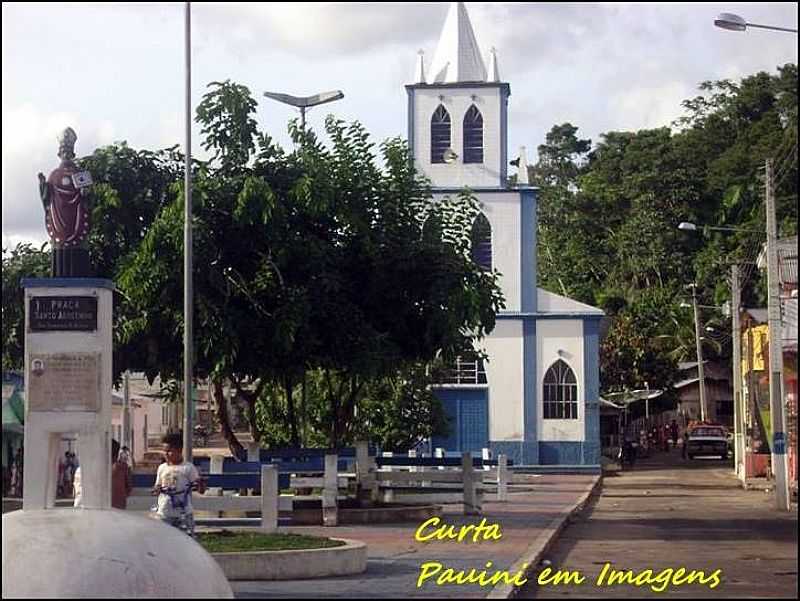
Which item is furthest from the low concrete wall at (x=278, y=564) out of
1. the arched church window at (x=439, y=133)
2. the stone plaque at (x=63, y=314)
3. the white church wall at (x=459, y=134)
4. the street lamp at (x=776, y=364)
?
the arched church window at (x=439, y=133)

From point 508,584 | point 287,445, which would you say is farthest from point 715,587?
point 287,445

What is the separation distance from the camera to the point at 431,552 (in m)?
19.2

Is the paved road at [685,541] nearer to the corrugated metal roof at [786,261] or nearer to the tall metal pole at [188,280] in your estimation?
→ the corrugated metal roof at [786,261]

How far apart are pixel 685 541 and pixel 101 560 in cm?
1259

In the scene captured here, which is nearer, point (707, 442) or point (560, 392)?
point (560, 392)

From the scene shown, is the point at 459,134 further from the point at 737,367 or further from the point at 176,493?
the point at 176,493

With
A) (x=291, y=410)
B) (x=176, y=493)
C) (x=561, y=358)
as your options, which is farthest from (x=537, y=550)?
(x=561, y=358)

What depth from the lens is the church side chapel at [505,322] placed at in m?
49.6

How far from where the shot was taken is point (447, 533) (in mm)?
22578

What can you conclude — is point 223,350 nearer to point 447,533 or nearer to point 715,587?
point 447,533

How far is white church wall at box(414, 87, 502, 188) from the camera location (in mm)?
50500

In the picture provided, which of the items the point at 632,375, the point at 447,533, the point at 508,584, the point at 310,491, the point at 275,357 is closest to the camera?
the point at 508,584

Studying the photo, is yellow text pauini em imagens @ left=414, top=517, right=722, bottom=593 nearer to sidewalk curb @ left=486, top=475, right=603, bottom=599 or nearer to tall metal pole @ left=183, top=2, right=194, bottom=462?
sidewalk curb @ left=486, top=475, right=603, bottom=599

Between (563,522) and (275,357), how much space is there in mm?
6123
